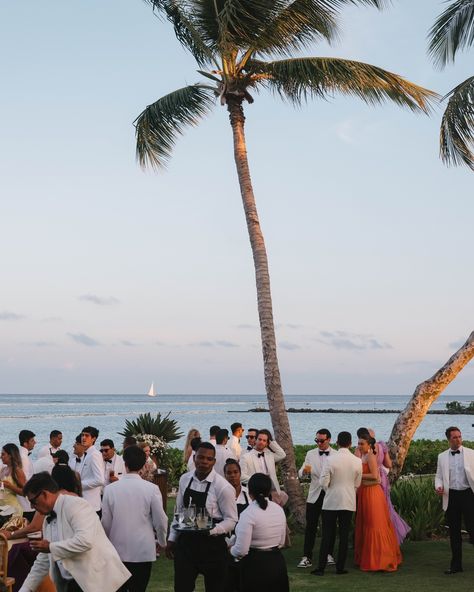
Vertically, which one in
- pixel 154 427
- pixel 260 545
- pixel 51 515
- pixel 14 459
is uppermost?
pixel 154 427

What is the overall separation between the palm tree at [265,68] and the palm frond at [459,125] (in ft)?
3.59

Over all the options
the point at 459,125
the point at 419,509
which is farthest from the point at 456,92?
the point at 419,509

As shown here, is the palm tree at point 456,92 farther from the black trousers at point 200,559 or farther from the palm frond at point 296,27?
the black trousers at point 200,559

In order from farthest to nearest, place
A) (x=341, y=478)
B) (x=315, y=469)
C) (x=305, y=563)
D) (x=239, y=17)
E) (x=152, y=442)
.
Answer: (x=152, y=442), (x=239, y=17), (x=315, y=469), (x=305, y=563), (x=341, y=478)

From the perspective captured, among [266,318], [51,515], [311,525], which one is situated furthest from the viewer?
[266,318]

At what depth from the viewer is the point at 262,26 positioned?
15.7 metres

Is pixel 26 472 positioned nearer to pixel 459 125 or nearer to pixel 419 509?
pixel 419 509

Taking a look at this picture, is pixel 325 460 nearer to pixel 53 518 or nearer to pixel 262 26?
pixel 53 518

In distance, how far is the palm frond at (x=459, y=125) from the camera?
55.5 feet

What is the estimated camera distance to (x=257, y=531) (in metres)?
6.64

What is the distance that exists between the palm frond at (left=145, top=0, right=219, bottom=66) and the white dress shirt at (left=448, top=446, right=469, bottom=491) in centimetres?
932

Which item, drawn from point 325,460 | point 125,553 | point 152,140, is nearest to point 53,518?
point 125,553

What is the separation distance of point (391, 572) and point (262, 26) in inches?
397

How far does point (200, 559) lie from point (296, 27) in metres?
11.7
